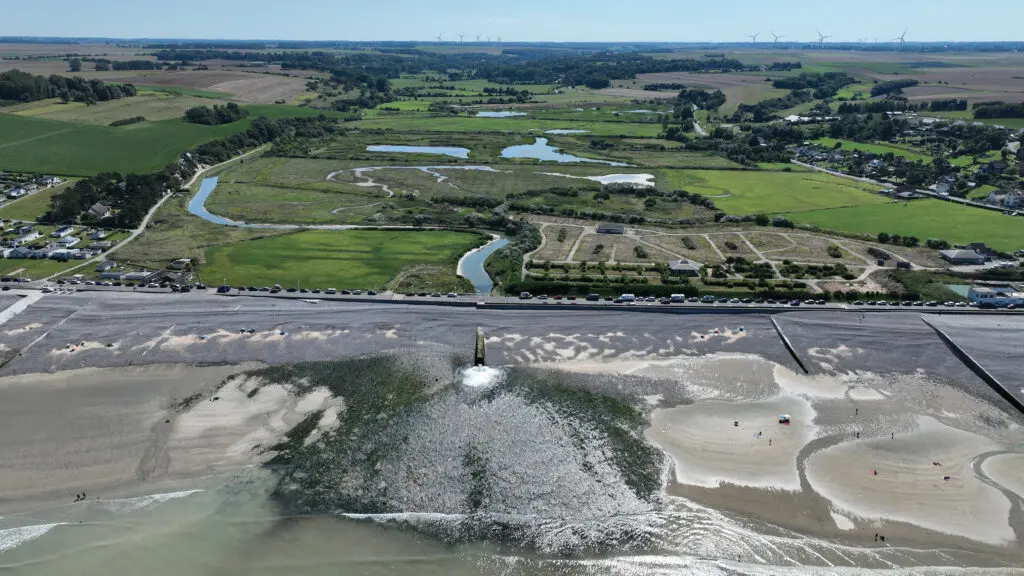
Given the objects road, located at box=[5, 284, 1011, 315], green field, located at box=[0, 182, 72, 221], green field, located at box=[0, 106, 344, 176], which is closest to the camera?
road, located at box=[5, 284, 1011, 315]

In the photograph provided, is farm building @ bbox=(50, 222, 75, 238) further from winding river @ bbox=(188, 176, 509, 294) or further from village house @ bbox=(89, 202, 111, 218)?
winding river @ bbox=(188, 176, 509, 294)

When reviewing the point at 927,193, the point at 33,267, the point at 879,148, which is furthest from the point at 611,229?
the point at 879,148

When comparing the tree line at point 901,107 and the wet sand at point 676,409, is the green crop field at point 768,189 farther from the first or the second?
the tree line at point 901,107

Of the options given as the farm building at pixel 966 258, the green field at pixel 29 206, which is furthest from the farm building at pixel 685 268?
the green field at pixel 29 206

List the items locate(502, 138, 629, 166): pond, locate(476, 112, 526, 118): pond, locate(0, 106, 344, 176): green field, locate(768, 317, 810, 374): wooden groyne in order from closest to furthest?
locate(768, 317, 810, 374): wooden groyne
locate(0, 106, 344, 176): green field
locate(502, 138, 629, 166): pond
locate(476, 112, 526, 118): pond

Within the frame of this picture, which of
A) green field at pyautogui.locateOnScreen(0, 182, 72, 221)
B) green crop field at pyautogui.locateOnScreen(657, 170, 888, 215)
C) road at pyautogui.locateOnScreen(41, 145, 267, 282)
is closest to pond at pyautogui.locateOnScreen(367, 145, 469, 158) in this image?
road at pyautogui.locateOnScreen(41, 145, 267, 282)

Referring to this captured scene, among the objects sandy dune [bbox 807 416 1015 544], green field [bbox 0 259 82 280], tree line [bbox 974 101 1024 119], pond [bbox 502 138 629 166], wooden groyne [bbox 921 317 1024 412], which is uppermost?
tree line [bbox 974 101 1024 119]

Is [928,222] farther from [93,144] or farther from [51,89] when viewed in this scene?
[51,89]
